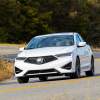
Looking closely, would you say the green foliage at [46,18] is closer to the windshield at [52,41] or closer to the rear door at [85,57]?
the rear door at [85,57]

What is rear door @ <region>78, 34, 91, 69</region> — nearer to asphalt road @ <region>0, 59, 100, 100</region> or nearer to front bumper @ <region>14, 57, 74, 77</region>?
front bumper @ <region>14, 57, 74, 77</region>

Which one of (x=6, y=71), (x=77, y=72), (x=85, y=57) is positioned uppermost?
(x=85, y=57)

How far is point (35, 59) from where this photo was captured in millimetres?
21328

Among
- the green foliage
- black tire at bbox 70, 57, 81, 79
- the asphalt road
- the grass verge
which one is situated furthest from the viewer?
the green foliage

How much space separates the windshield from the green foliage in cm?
3868

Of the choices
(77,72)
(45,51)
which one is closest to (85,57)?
(77,72)

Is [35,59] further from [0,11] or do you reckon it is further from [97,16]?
[97,16]

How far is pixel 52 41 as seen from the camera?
22.8 m

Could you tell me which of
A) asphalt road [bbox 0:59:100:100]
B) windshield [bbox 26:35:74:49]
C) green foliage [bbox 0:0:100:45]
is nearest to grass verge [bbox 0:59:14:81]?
windshield [bbox 26:35:74:49]

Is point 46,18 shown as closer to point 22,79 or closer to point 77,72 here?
point 22,79

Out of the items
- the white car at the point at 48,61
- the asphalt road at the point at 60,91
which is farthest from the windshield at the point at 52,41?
the asphalt road at the point at 60,91

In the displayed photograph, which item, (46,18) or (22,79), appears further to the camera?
(46,18)

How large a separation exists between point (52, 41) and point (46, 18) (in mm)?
44418

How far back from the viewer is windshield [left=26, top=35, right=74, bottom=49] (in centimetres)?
2255
